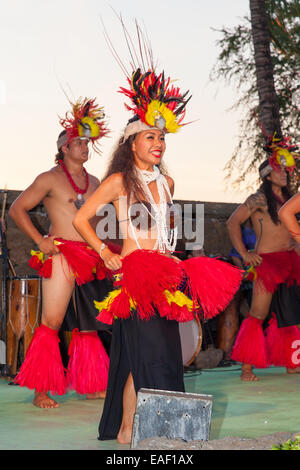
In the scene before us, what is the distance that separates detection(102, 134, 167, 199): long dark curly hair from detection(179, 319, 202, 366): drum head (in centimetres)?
222

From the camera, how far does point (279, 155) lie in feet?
19.6

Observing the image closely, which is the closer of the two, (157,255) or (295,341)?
(157,255)

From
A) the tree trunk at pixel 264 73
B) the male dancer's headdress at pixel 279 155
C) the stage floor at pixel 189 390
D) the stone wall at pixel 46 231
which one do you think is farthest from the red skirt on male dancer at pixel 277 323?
the tree trunk at pixel 264 73

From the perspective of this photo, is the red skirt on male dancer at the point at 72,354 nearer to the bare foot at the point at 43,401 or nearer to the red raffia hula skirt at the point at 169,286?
the bare foot at the point at 43,401

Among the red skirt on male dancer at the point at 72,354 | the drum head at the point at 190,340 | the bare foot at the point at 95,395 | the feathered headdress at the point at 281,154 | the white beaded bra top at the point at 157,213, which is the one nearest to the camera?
the white beaded bra top at the point at 157,213

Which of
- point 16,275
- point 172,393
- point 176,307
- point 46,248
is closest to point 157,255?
point 176,307

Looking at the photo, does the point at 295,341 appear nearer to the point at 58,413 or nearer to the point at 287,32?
the point at 58,413

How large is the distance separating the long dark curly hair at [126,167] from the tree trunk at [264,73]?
5.62 m

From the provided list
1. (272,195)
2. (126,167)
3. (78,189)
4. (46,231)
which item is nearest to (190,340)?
(272,195)

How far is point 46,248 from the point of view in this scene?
15.8ft

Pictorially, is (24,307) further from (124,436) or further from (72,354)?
(124,436)

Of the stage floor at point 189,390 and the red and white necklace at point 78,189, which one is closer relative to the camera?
the stage floor at point 189,390

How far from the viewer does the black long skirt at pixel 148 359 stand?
11.7ft

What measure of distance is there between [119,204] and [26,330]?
258 cm
